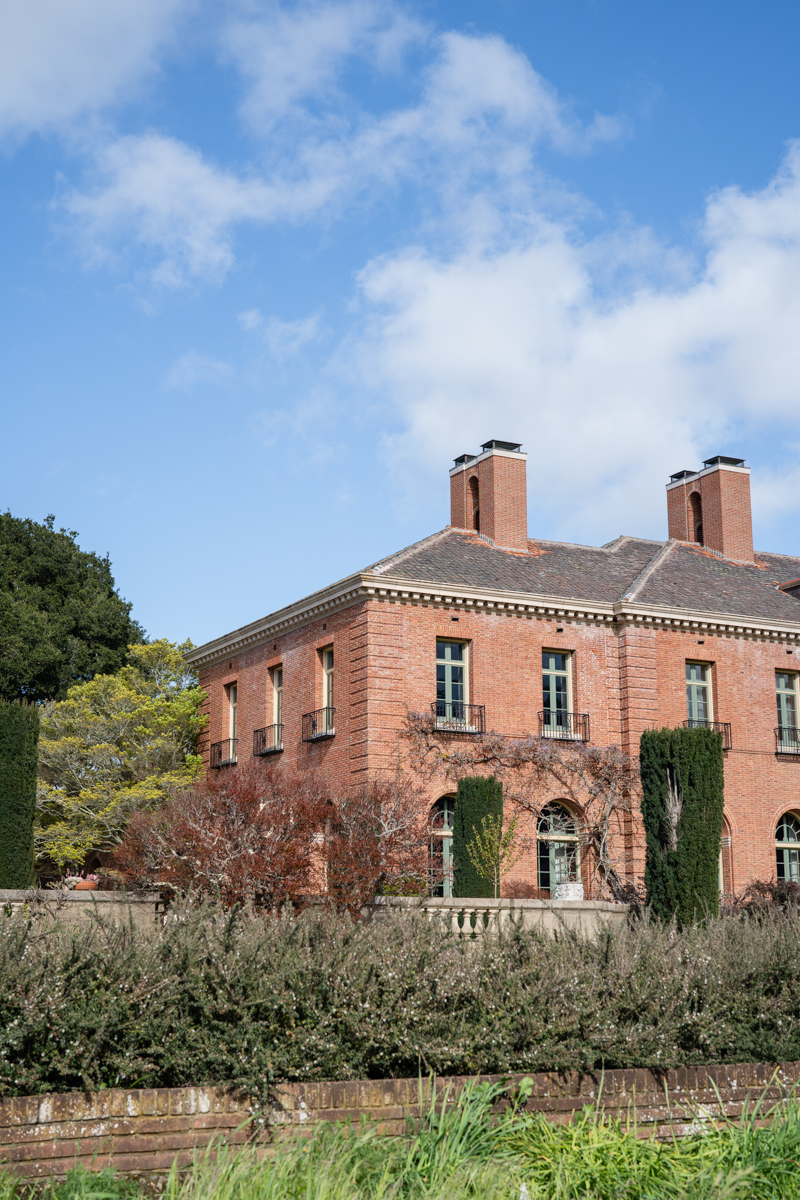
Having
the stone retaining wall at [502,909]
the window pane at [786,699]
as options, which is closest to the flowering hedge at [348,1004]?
the stone retaining wall at [502,909]

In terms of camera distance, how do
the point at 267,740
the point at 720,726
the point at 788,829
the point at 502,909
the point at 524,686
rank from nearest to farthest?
the point at 502,909 < the point at 524,686 < the point at 720,726 < the point at 267,740 < the point at 788,829

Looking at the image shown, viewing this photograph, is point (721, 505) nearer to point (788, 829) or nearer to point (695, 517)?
point (695, 517)

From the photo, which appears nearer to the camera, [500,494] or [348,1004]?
[348,1004]

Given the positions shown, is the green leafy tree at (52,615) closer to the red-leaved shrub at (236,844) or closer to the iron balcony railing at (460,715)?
the iron balcony railing at (460,715)

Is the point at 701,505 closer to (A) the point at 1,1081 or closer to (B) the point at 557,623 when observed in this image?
(B) the point at 557,623

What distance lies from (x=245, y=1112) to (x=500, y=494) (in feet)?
83.0

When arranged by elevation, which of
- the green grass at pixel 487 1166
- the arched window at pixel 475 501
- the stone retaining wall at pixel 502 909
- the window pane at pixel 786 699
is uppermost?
the arched window at pixel 475 501

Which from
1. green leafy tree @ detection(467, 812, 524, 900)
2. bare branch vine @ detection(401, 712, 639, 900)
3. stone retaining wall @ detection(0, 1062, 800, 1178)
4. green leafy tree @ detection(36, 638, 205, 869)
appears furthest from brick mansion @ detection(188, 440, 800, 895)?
stone retaining wall @ detection(0, 1062, 800, 1178)

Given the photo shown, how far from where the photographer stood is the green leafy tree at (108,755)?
1332 inches

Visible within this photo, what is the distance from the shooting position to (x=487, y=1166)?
675 centimetres

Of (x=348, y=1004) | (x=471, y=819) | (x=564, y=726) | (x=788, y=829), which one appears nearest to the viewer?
(x=348, y=1004)

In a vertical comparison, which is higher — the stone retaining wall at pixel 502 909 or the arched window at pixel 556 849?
the arched window at pixel 556 849

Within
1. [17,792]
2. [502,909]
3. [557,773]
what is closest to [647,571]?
[557,773]

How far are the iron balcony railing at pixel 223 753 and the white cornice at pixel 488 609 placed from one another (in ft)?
8.50
